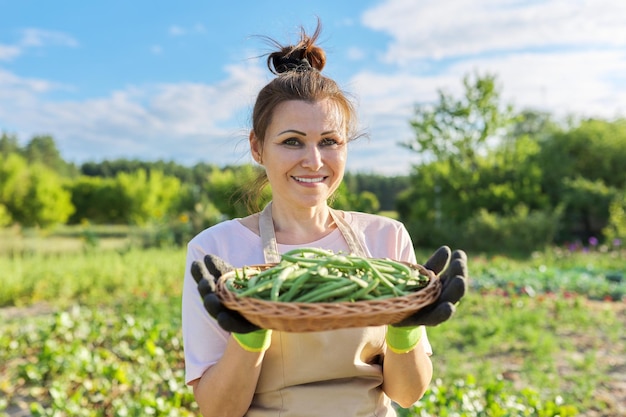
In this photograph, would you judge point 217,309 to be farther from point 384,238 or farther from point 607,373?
point 607,373

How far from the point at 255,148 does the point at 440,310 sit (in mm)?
966

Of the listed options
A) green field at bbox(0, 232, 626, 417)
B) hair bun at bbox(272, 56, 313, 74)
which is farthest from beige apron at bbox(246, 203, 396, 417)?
green field at bbox(0, 232, 626, 417)

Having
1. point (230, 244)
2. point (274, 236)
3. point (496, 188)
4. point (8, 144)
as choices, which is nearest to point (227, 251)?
point (230, 244)

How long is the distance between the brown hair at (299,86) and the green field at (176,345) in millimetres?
1758

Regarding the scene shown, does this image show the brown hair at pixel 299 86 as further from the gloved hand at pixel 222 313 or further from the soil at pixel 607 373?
the soil at pixel 607 373

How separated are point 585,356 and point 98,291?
20.4 feet

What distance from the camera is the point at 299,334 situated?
1.79 m

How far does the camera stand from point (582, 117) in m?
21.8

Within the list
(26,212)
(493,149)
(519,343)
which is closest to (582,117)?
(493,149)

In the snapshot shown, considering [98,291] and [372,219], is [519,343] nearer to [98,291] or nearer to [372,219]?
[372,219]

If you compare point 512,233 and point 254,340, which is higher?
point 254,340

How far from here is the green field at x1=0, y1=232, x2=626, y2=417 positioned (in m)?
3.54

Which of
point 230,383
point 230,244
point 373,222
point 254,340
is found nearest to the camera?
point 254,340

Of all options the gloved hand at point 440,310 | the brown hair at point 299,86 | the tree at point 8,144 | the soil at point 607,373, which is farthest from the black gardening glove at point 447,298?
the tree at point 8,144
